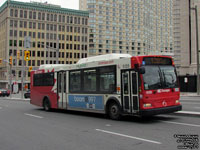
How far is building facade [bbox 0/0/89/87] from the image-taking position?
90.4 metres

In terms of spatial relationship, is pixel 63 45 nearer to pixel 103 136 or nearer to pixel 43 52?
pixel 43 52

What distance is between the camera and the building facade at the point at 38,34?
297 feet

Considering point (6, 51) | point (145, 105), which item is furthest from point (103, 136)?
point (6, 51)

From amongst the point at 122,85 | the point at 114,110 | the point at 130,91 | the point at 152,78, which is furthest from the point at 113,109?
the point at 152,78

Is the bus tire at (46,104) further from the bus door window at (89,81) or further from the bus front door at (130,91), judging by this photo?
the bus front door at (130,91)

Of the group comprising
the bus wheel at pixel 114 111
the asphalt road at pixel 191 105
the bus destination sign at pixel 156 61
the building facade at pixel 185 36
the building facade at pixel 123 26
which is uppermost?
the building facade at pixel 123 26

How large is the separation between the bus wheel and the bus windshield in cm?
189

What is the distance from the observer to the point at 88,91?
45.7ft

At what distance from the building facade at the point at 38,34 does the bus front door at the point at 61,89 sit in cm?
7177

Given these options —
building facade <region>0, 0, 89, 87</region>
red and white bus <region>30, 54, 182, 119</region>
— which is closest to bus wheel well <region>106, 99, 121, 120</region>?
red and white bus <region>30, 54, 182, 119</region>

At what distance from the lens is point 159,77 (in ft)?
38.0

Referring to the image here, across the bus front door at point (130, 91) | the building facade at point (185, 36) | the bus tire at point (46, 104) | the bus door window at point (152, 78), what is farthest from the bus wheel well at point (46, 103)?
the building facade at point (185, 36)

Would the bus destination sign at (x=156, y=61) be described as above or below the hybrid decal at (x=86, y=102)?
above

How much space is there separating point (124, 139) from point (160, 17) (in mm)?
141737
